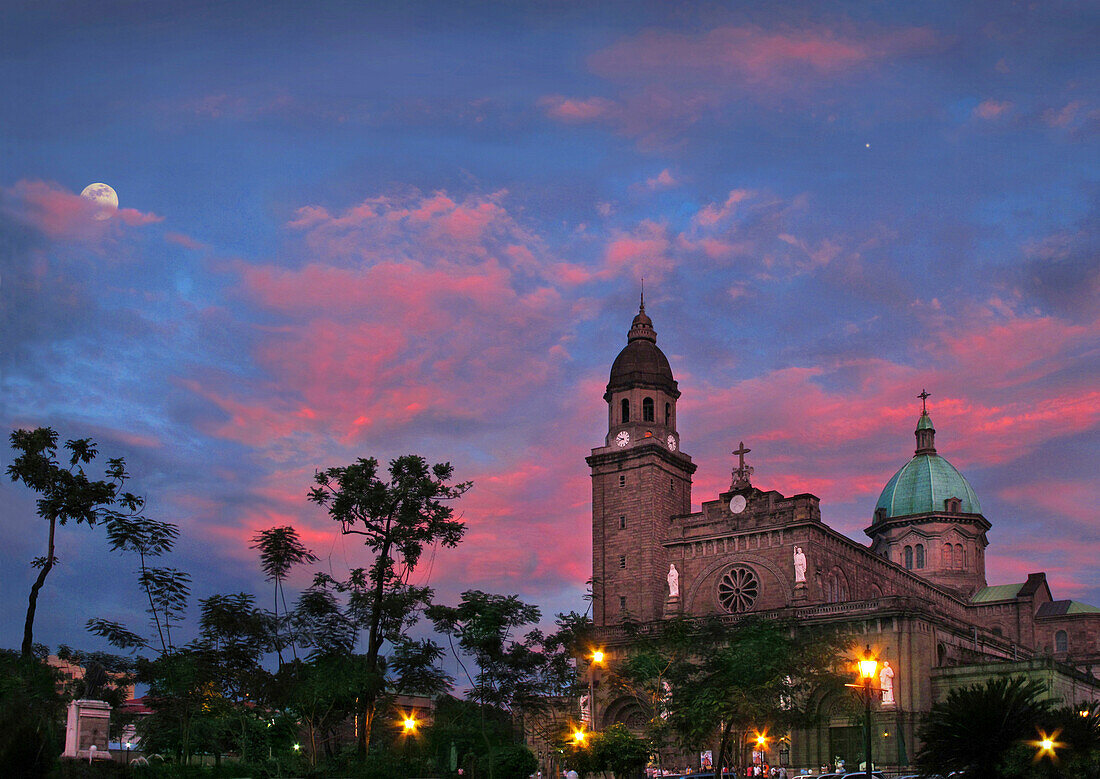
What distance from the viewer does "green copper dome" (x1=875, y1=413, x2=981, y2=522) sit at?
96.4 m

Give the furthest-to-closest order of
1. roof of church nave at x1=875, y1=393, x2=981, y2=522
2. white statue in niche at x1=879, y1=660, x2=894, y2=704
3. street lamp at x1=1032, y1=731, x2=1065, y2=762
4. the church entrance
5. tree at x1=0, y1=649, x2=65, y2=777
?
roof of church nave at x1=875, y1=393, x2=981, y2=522, the church entrance, white statue in niche at x1=879, y1=660, x2=894, y2=704, street lamp at x1=1032, y1=731, x2=1065, y2=762, tree at x1=0, y1=649, x2=65, y2=777

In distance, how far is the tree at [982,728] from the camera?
29766 millimetres

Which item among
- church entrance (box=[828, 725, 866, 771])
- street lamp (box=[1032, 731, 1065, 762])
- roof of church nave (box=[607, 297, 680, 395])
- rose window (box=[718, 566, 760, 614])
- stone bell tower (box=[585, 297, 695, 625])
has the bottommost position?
church entrance (box=[828, 725, 866, 771])

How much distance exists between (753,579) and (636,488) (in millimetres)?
9265

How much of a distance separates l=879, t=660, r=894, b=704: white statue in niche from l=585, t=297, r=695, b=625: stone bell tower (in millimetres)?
15920

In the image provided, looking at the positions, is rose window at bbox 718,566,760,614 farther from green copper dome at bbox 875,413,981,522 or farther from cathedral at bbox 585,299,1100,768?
green copper dome at bbox 875,413,981,522

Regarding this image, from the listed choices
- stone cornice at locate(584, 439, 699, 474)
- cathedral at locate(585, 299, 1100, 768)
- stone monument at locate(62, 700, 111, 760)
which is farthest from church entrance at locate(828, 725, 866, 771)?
stone monument at locate(62, 700, 111, 760)

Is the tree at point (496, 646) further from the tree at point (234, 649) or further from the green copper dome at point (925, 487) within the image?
the green copper dome at point (925, 487)

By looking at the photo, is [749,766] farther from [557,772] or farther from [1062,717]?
[1062,717]

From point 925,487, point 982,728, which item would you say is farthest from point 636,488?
point 982,728

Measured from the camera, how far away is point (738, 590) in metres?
69.8

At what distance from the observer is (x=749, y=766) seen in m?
58.7

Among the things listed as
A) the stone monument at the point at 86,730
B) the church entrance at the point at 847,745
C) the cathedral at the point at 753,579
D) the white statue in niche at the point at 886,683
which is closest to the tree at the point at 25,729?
the stone monument at the point at 86,730

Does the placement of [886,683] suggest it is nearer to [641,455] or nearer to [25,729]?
[641,455]
